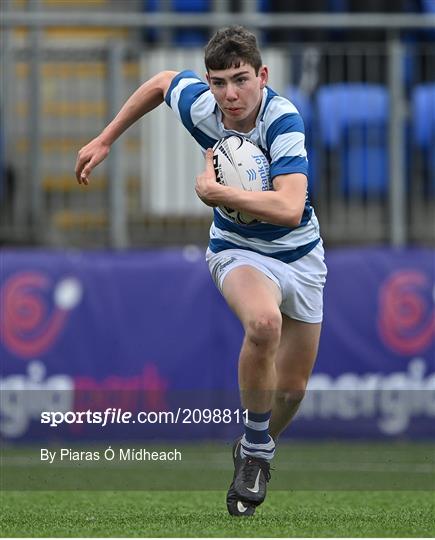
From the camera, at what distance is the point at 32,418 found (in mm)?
10055

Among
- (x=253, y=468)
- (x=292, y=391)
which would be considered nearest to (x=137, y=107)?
(x=292, y=391)

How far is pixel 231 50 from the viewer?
5844mm

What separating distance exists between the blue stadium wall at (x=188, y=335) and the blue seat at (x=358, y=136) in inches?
27.1

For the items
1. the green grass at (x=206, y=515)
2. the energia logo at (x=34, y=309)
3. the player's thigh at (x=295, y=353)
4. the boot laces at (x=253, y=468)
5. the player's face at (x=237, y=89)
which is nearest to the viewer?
the green grass at (x=206, y=515)

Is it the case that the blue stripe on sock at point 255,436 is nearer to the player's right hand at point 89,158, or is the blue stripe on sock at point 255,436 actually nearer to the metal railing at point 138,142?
the player's right hand at point 89,158

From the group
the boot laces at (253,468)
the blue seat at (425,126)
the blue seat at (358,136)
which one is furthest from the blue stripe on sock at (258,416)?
the blue seat at (425,126)

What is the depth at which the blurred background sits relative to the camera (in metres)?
10.3

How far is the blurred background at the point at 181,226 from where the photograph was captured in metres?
10.3

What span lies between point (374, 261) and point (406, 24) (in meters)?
1.98

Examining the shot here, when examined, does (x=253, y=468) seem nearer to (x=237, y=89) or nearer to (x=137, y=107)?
(x=237, y=89)

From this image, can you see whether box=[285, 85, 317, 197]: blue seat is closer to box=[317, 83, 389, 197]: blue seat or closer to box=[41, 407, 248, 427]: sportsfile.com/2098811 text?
box=[317, 83, 389, 197]: blue seat

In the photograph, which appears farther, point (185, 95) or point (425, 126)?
point (425, 126)

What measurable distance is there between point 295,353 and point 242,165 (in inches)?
37.8

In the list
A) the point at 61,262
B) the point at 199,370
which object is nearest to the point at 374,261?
the point at 199,370
